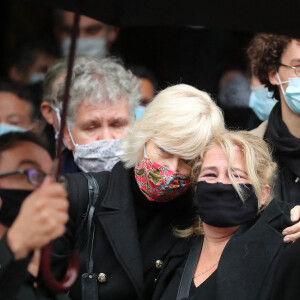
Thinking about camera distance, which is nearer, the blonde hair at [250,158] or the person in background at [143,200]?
the blonde hair at [250,158]

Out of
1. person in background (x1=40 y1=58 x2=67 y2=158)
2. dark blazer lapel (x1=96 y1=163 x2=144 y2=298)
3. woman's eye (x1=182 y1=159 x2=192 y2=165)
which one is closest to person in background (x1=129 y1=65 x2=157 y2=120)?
person in background (x1=40 y1=58 x2=67 y2=158)

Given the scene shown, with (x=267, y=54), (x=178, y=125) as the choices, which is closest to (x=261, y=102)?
(x=267, y=54)

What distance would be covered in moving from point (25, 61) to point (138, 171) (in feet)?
8.27

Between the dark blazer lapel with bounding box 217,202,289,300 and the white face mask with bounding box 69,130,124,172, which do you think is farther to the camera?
the white face mask with bounding box 69,130,124,172

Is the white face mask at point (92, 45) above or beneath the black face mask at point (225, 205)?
beneath

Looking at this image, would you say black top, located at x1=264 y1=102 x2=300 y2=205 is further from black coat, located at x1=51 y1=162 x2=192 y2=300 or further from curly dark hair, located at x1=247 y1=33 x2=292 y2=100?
black coat, located at x1=51 y1=162 x2=192 y2=300

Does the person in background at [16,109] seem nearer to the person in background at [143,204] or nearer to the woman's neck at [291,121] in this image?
the person in background at [143,204]

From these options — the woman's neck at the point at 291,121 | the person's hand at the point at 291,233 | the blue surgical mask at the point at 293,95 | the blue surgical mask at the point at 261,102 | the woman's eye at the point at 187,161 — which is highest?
the blue surgical mask at the point at 293,95

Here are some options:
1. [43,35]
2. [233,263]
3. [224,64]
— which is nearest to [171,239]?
[233,263]

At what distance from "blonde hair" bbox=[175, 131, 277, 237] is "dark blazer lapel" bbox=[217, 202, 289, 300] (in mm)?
119

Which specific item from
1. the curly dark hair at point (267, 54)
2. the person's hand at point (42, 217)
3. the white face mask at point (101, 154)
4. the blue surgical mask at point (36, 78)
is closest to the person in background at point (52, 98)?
the white face mask at point (101, 154)

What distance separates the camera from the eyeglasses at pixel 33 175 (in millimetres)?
3506

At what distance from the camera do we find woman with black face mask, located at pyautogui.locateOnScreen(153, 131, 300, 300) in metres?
3.38

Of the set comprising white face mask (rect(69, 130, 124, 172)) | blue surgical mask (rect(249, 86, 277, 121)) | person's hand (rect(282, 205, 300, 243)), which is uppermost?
person's hand (rect(282, 205, 300, 243))
